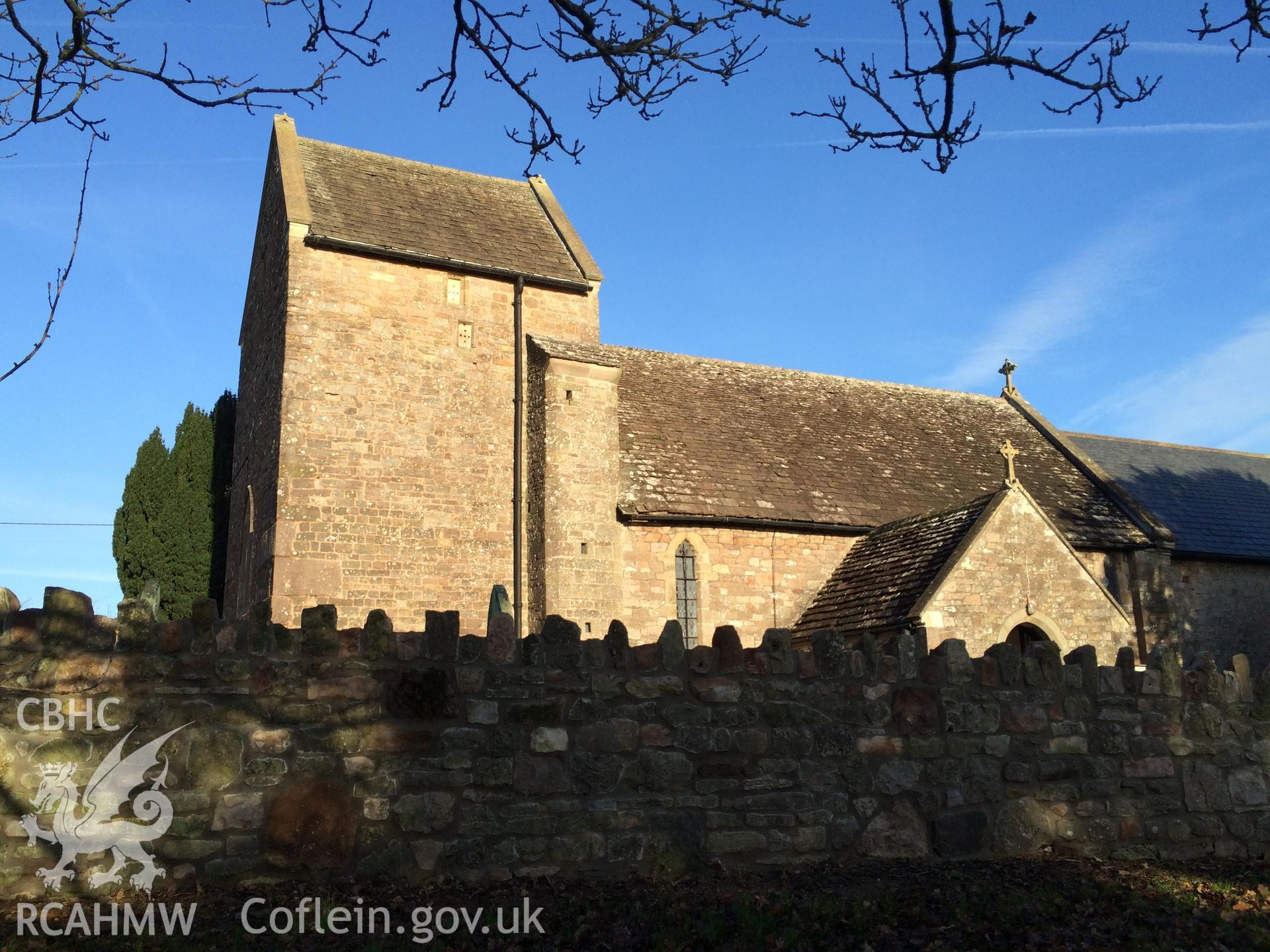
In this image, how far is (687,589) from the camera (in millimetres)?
17281

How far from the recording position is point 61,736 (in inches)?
220

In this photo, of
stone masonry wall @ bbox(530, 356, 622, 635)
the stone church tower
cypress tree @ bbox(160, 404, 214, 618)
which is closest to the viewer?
the stone church tower

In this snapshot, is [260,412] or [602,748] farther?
[260,412]

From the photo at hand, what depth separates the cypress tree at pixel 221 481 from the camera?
22.8 metres

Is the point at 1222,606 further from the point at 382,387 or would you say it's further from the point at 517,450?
the point at 382,387

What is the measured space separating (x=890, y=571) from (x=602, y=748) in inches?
400

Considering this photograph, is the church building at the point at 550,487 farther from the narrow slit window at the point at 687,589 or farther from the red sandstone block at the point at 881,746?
the red sandstone block at the point at 881,746

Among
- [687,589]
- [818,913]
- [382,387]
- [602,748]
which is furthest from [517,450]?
[818,913]

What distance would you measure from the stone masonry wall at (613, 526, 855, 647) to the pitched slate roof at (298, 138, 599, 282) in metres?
5.35

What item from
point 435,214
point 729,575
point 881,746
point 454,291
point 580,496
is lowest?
point 881,746

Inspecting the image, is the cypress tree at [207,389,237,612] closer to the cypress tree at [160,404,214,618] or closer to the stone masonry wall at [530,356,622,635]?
the cypress tree at [160,404,214,618]

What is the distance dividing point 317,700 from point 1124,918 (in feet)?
17.1

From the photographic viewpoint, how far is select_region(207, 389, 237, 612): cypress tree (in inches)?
898

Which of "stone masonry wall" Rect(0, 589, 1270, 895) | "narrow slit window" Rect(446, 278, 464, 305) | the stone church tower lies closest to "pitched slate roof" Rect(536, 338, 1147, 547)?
the stone church tower
